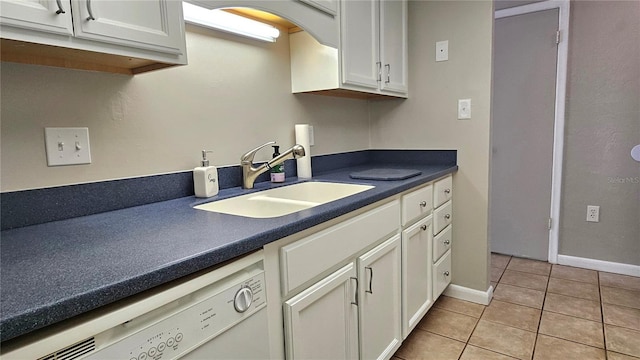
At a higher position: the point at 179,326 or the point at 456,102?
the point at 456,102

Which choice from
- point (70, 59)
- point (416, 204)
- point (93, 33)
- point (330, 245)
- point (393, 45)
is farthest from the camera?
point (393, 45)

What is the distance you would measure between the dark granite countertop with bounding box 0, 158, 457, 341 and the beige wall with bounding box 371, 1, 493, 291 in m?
1.22

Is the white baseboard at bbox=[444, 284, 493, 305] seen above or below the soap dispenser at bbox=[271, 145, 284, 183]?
below

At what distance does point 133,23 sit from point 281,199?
0.83 meters

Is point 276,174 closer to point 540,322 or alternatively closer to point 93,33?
point 93,33

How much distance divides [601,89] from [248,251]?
2.84 m

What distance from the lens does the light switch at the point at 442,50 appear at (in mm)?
2199

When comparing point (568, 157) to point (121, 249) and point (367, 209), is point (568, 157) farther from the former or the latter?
point (121, 249)

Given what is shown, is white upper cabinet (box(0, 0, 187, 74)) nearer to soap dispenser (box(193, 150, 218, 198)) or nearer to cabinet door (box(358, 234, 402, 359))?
soap dispenser (box(193, 150, 218, 198))

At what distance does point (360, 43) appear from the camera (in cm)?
183

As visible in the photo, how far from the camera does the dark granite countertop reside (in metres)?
0.55

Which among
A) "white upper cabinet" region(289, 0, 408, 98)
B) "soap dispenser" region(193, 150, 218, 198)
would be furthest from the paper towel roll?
"soap dispenser" region(193, 150, 218, 198)

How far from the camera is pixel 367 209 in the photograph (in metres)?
1.34

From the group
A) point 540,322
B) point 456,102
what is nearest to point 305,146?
point 456,102
